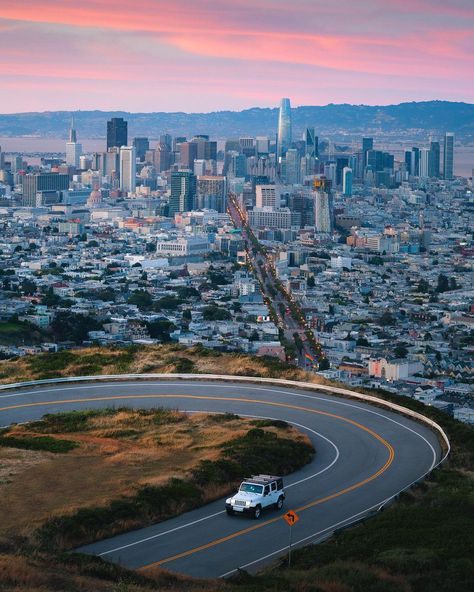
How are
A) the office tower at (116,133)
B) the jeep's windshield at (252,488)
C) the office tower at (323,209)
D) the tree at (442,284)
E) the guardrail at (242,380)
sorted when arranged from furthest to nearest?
the office tower at (116,133) < the office tower at (323,209) < the tree at (442,284) < the guardrail at (242,380) < the jeep's windshield at (252,488)

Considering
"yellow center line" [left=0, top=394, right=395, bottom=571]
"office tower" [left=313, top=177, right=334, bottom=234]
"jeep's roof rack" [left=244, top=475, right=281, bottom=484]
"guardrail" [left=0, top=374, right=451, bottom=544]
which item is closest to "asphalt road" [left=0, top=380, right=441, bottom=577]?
"yellow center line" [left=0, top=394, right=395, bottom=571]

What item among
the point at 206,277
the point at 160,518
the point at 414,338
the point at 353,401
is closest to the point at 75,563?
the point at 160,518

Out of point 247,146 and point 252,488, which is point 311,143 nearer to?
point 247,146

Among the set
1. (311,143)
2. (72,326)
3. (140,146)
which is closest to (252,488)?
(72,326)

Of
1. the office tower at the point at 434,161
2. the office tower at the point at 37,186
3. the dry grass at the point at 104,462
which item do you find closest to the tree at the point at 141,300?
the dry grass at the point at 104,462

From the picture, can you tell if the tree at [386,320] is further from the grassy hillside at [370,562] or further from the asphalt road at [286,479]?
the grassy hillside at [370,562]

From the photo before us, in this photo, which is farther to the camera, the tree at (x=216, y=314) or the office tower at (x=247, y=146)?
the office tower at (x=247, y=146)

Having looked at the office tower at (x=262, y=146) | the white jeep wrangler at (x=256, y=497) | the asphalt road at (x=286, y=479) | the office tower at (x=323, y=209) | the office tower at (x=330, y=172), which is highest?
the office tower at (x=262, y=146)
